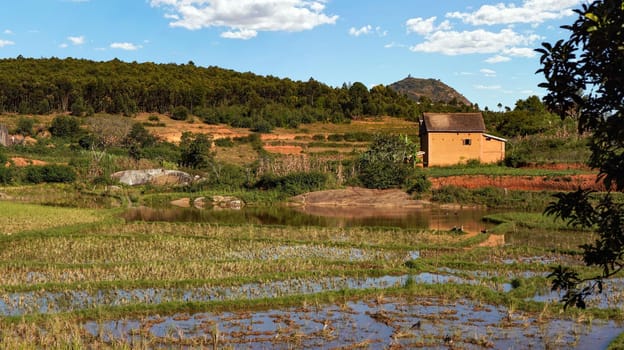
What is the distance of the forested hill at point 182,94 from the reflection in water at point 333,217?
35.9 meters

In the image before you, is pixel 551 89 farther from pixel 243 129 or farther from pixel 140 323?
pixel 243 129

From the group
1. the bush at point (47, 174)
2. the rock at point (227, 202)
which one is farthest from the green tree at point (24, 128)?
the rock at point (227, 202)

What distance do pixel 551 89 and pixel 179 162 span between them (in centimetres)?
4499

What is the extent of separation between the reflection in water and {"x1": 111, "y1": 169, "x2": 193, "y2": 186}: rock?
26.6ft

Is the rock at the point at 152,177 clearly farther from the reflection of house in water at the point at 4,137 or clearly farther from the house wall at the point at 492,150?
the house wall at the point at 492,150

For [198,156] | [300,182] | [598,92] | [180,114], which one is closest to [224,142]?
[198,156]

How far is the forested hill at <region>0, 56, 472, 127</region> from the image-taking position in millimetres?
71875

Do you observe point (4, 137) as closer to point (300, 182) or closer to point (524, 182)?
point (300, 182)

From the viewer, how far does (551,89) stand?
15.9 ft

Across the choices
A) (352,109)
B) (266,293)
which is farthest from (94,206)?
(352,109)

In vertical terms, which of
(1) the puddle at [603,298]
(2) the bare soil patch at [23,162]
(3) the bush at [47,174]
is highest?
(2) the bare soil patch at [23,162]

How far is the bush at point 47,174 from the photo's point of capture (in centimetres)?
4025

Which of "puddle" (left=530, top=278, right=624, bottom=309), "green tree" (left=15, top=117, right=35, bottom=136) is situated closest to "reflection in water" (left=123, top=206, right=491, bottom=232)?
"puddle" (left=530, top=278, right=624, bottom=309)

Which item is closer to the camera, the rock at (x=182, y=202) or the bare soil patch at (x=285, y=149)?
the rock at (x=182, y=202)
